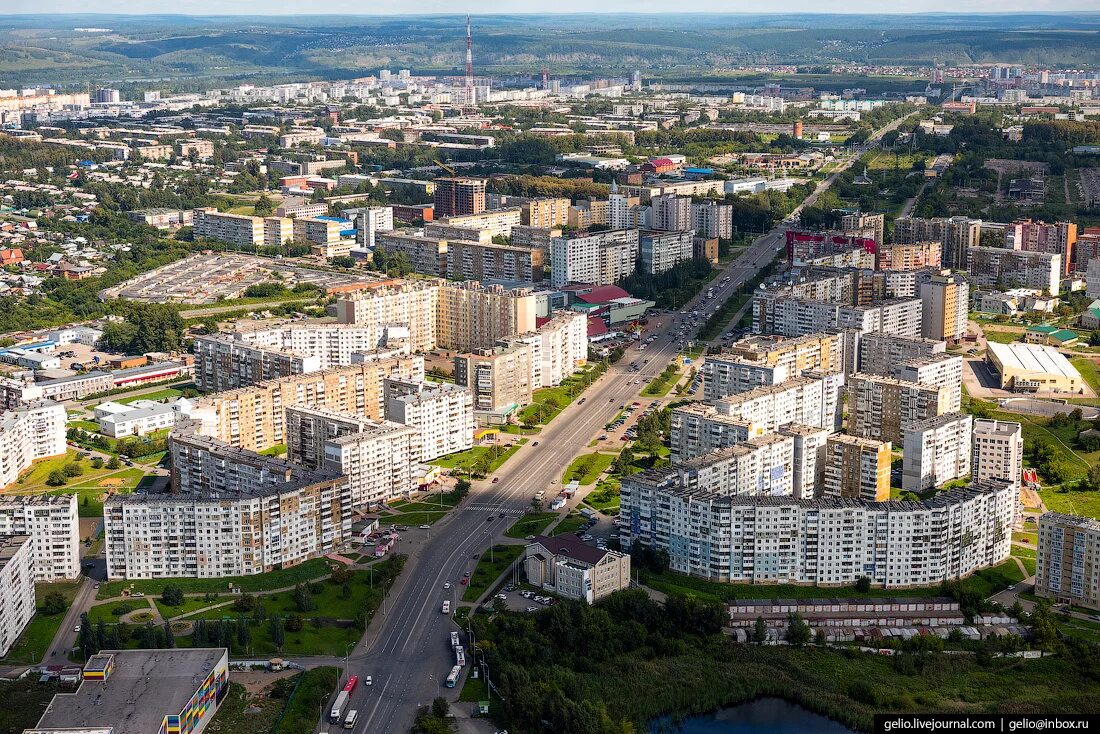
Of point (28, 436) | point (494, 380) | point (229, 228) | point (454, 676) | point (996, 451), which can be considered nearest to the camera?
point (454, 676)

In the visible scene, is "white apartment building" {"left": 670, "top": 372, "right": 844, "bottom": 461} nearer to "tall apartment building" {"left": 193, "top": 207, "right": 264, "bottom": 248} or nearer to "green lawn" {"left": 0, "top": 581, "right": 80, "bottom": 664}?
"green lawn" {"left": 0, "top": 581, "right": 80, "bottom": 664}

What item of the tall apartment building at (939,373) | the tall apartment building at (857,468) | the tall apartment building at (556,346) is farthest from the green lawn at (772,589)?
the tall apartment building at (556,346)

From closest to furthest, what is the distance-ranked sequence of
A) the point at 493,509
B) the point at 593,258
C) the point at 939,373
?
the point at 493,509
the point at 939,373
the point at 593,258

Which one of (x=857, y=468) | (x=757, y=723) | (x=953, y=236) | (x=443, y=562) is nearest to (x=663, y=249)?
(x=953, y=236)

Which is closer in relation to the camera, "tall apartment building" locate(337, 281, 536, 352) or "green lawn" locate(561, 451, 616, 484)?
"green lawn" locate(561, 451, 616, 484)

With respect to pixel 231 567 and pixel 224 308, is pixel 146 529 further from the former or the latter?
pixel 224 308

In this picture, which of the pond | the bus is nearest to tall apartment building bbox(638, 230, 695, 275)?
the bus

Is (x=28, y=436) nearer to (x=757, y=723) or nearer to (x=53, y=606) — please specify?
(x=53, y=606)
